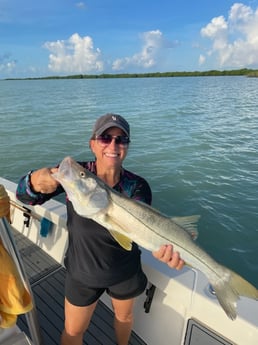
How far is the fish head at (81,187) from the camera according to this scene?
2.11 metres

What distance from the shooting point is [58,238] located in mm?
4363

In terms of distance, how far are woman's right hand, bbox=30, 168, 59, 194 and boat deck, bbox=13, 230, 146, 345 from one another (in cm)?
213

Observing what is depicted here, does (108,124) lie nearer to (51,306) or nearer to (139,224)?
(139,224)

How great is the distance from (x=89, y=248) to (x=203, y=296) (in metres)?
1.18

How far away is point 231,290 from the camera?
2303 millimetres

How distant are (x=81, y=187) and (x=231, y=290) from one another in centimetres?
142

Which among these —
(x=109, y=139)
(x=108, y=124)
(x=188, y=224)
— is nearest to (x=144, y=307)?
(x=188, y=224)

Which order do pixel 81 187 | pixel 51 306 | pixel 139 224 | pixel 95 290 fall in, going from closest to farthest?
1. pixel 81 187
2. pixel 139 224
3. pixel 95 290
4. pixel 51 306

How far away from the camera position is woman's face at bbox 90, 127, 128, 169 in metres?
2.46

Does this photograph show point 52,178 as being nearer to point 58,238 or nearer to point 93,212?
point 93,212

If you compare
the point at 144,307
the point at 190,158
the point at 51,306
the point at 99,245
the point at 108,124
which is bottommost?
the point at 190,158

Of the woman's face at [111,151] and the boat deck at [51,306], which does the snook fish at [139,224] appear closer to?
the woman's face at [111,151]

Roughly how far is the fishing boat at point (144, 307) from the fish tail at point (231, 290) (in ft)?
1.08

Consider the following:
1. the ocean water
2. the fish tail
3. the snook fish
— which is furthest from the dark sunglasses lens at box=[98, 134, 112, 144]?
the ocean water
